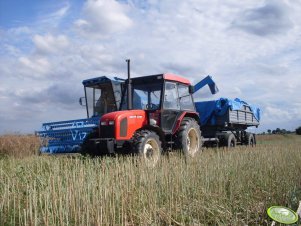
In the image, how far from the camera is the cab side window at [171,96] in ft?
32.0

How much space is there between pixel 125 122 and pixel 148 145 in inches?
28.2

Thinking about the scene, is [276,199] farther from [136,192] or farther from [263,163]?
[263,163]

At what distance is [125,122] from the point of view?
8812 mm

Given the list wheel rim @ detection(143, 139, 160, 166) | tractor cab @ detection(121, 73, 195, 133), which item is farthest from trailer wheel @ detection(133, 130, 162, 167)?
tractor cab @ detection(121, 73, 195, 133)

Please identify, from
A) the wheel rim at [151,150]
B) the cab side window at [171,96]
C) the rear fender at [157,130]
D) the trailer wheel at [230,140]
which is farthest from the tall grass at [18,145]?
the trailer wheel at [230,140]

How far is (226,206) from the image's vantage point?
4.94 m

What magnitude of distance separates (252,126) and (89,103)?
25.6 feet

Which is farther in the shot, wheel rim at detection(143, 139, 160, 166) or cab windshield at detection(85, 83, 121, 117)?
cab windshield at detection(85, 83, 121, 117)

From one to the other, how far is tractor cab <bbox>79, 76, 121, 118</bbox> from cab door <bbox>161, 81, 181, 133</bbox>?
135 inches

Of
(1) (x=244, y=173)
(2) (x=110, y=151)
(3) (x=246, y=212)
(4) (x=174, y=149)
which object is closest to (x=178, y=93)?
(4) (x=174, y=149)

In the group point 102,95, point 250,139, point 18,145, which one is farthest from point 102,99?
point 250,139

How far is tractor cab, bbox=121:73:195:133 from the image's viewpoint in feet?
31.2

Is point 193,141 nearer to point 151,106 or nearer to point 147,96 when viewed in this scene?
point 151,106

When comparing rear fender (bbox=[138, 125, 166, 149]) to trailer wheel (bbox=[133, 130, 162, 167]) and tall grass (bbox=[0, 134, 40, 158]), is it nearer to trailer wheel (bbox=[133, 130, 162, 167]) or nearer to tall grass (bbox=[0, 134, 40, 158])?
trailer wheel (bbox=[133, 130, 162, 167])
